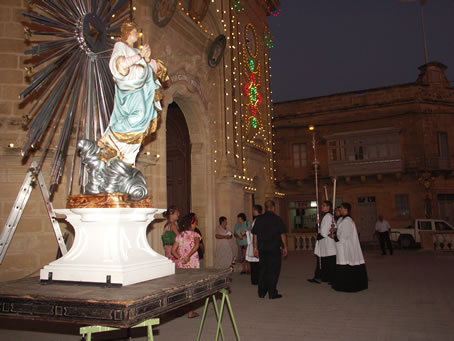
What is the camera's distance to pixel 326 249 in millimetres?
9070

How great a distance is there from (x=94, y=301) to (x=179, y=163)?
10.2m

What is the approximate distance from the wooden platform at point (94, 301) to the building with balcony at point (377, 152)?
72.5 ft

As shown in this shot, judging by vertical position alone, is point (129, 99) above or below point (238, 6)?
below

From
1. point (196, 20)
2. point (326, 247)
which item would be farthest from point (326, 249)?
point (196, 20)

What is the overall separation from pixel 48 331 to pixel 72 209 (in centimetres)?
305

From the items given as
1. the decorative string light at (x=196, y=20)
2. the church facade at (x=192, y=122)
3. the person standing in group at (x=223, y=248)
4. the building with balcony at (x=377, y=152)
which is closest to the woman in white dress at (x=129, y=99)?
the church facade at (x=192, y=122)

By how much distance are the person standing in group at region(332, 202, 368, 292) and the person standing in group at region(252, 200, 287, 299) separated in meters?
1.25

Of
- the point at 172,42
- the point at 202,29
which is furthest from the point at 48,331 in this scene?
the point at 202,29

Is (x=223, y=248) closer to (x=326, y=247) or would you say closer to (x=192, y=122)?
(x=326, y=247)

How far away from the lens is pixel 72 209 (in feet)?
11.0

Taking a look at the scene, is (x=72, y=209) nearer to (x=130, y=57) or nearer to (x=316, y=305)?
(x=130, y=57)

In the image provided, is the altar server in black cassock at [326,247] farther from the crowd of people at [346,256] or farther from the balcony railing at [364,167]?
the balcony railing at [364,167]

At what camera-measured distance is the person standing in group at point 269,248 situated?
300 inches

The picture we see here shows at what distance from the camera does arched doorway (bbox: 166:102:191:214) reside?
12453mm
